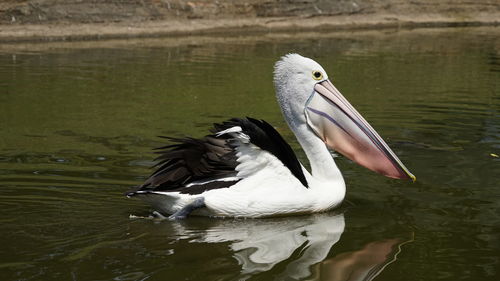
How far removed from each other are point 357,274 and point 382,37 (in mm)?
14300

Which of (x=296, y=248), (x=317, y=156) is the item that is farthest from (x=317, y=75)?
(x=296, y=248)

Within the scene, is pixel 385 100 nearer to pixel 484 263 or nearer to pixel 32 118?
pixel 32 118

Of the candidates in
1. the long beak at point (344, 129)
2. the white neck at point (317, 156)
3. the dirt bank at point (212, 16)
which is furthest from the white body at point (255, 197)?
the dirt bank at point (212, 16)

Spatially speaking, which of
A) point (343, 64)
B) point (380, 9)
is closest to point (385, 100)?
point (343, 64)

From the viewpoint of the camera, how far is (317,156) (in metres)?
5.06

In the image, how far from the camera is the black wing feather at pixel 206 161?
15.3 feet

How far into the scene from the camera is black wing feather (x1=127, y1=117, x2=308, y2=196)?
465cm

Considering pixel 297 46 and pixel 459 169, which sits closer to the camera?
pixel 459 169

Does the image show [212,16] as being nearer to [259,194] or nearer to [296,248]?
[259,194]

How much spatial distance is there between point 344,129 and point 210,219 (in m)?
1.02

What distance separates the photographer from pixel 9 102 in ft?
29.3

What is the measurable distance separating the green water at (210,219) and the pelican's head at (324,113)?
0.32 metres

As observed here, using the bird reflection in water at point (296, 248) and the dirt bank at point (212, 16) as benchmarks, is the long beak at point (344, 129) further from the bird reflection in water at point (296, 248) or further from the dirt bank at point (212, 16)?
the dirt bank at point (212, 16)

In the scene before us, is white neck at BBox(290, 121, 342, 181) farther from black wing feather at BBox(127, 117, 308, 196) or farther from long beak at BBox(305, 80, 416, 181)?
black wing feather at BBox(127, 117, 308, 196)
